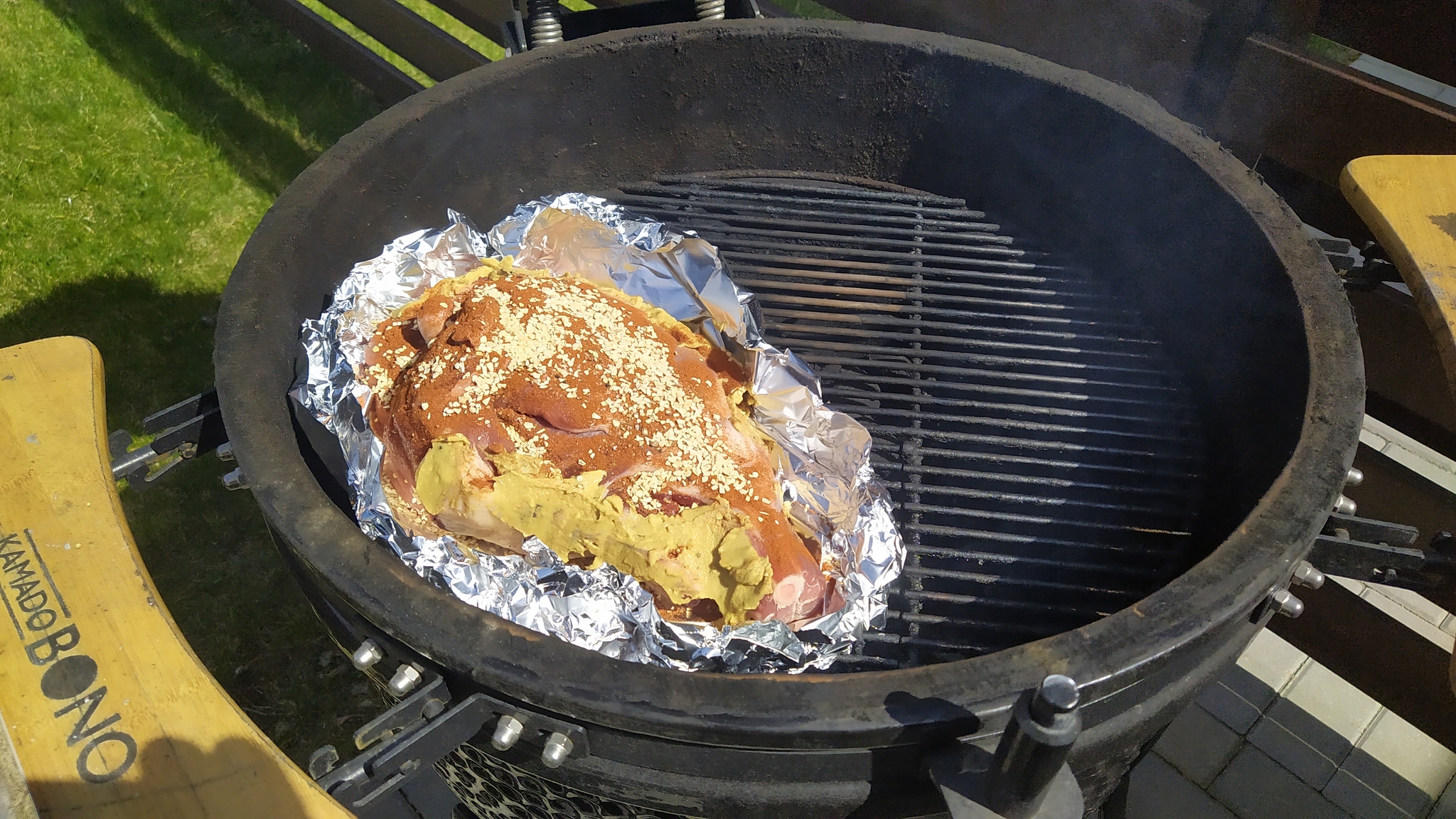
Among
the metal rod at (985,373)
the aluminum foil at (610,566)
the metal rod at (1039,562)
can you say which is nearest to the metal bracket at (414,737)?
the aluminum foil at (610,566)

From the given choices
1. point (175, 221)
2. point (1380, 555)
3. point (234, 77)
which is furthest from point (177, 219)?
point (1380, 555)

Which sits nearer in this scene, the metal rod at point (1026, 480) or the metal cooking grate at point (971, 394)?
the metal cooking grate at point (971, 394)

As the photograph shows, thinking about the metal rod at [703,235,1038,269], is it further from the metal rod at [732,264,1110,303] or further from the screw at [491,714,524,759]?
the screw at [491,714,524,759]

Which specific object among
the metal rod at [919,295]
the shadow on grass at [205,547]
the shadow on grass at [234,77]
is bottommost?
the shadow on grass at [205,547]

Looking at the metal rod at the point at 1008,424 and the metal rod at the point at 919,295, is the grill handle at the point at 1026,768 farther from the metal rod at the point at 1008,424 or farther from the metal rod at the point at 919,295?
the metal rod at the point at 919,295

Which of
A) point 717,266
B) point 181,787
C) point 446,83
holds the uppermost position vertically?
point 446,83

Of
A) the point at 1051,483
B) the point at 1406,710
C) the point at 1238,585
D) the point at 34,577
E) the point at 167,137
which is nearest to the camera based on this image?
the point at 1238,585

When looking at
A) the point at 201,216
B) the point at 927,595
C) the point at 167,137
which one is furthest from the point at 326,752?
the point at 167,137

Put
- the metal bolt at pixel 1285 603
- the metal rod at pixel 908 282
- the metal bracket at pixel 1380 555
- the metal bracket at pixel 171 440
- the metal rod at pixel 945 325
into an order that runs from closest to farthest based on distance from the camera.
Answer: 1. the metal bolt at pixel 1285 603
2. the metal bracket at pixel 1380 555
3. the metal bracket at pixel 171 440
4. the metal rod at pixel 945 325
5. the metal rod at pixel 908 282

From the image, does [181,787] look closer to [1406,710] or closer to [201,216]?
[1406,710]
